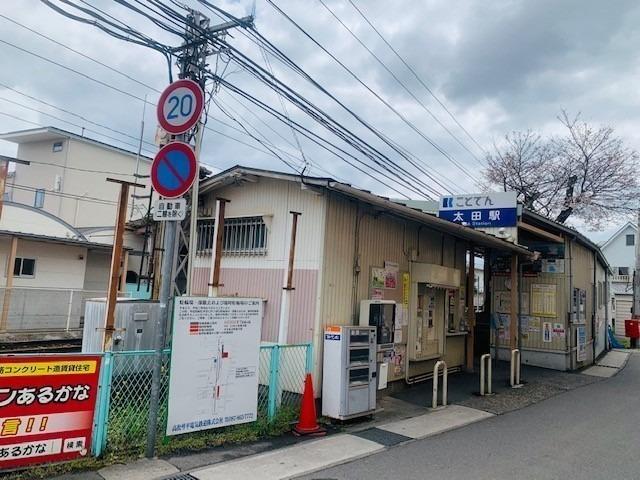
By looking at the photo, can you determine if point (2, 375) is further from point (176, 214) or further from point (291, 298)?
point (291, 298)

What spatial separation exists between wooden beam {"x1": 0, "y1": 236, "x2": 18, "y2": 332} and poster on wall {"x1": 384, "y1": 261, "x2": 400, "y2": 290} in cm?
1168

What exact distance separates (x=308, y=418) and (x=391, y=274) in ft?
11.2

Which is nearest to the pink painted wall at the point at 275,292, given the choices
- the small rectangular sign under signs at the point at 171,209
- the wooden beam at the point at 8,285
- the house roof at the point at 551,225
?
the small rectangular sign under signs at the point at 171,209

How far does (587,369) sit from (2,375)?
15.1 metres

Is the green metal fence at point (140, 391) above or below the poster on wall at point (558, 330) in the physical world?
below

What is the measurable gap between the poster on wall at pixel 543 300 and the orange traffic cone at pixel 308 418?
31.5 ft

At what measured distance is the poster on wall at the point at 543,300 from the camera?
1344cm

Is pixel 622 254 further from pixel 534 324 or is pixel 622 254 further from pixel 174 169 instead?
pixel 174 169

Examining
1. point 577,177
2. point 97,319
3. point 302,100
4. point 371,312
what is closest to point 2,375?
point 97,319

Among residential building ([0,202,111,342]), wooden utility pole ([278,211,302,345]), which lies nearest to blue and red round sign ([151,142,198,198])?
wooden utility pole ([278,211,302,345])

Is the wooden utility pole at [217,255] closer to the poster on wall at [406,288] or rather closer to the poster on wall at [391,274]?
the poster on wall at [391,274]

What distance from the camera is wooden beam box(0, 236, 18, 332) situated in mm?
14134

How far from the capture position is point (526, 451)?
19.3 ft

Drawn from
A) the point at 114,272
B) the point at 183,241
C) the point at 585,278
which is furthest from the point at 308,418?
the point at 585,278
